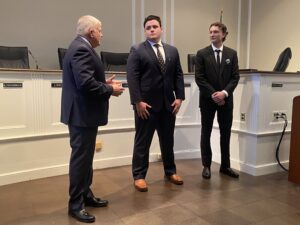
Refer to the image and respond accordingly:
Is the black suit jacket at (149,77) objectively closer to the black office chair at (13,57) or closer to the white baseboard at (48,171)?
the white baseboard at (48,171)

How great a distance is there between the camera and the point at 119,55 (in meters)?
4.62

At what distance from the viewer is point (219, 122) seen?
3084 mm

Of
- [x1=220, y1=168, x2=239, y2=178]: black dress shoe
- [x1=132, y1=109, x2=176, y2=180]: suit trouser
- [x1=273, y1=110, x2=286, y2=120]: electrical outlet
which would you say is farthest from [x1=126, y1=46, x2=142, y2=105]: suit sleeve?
[x1=273, y1=110, x2=286, y2=120]: electrical outlet

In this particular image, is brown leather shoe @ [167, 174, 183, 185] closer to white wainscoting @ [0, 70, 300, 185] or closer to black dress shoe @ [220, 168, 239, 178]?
black dress shoe @ [220, 168, 239, 178]

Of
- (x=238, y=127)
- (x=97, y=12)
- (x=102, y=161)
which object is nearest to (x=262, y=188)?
(x=238, y=127)

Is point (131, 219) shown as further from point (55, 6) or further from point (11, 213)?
point (55, 6)

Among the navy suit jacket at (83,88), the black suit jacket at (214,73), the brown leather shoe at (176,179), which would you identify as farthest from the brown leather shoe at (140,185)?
the black suit jacket at (214,73)

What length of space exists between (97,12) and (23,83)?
96.1 inches

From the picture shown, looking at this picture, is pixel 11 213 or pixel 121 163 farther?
pixel 121 163

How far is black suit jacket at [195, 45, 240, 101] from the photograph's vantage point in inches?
116

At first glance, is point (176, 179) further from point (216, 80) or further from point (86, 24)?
Result: point (86, 24)

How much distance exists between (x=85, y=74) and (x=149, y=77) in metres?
0.79

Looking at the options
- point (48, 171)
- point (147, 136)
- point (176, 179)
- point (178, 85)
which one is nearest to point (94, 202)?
point (147, 136)

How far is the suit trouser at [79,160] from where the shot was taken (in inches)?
80.6
